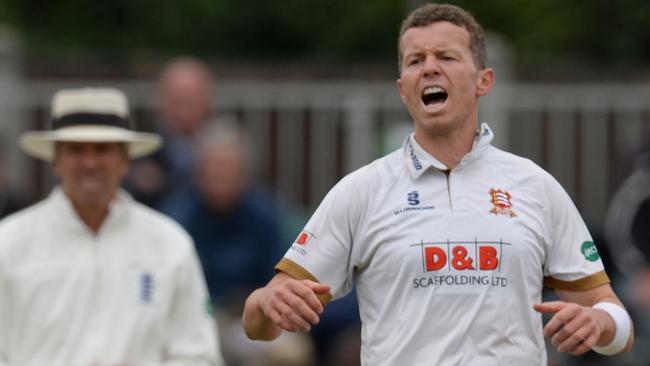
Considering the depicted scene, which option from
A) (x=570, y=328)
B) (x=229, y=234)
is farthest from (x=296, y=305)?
(x=229, y=234)

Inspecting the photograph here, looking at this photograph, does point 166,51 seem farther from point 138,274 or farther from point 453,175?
point 453,175

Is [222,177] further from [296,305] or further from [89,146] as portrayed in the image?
[296,305]

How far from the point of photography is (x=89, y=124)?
8148 mm

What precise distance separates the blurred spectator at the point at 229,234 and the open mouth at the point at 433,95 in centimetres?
482

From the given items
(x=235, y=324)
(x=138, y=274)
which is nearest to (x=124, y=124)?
(x=138, y=274)

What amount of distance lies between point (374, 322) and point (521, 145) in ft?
23.7

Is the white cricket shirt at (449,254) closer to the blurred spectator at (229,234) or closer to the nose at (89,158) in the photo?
the nose at (89,158)

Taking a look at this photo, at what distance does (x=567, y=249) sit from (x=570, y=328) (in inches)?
19.4

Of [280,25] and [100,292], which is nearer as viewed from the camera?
[100,292]

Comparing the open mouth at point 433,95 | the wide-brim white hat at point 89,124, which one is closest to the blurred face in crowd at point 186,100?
the wide-brim white hat at point 89,124

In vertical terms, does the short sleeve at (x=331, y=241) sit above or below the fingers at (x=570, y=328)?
above

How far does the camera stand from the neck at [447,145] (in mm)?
5719

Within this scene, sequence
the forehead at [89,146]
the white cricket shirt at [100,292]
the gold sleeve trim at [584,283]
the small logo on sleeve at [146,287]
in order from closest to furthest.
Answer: the gold sleeve trim at [584,283] < the white cricket shirt at [100,292] < the small logo on sleeve at [146,287] < the forehead at [89,146]

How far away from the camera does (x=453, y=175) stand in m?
5.69
